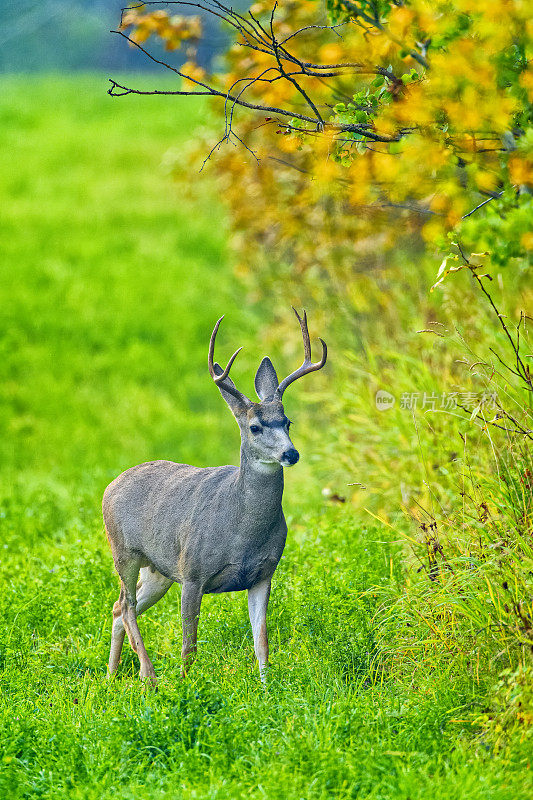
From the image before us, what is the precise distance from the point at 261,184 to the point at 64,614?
5666 mm

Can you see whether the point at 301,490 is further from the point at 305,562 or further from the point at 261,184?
the point at 261,184

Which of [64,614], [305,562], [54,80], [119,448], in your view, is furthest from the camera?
[54,80]

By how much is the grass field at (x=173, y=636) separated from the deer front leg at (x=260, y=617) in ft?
0.40

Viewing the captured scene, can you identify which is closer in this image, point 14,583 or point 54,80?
point 14,583

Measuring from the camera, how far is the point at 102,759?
4.32 m

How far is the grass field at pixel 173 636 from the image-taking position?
167 inches

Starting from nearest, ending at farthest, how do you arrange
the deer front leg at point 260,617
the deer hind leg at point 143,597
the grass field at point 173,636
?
1. the grass field at point 173,636
2. the deer front leg at point 260,617
3. the deer hind leg at point 143,597

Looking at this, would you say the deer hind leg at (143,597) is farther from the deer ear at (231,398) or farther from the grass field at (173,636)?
the deer ear at (231,398)

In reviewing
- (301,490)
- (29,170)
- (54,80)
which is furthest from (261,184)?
(54,80)

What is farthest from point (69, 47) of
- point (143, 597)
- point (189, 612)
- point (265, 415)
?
→ point (189, 612)

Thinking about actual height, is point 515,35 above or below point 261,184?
below

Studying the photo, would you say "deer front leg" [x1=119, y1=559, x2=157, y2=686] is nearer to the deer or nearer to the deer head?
the deer

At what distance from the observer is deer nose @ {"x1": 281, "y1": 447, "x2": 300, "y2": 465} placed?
16.1 feet

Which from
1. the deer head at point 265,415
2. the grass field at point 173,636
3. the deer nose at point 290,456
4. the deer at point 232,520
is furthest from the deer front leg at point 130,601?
the deer nose at point 290,456
